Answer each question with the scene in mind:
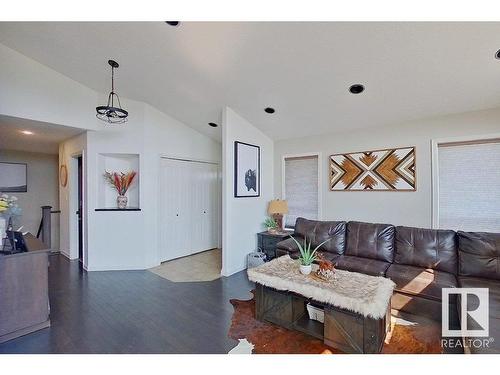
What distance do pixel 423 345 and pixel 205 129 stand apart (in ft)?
14.9

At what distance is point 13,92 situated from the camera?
11.0 feet

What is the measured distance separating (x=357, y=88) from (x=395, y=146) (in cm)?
118

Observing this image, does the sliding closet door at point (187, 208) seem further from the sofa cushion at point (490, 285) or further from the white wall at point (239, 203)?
the sofa cushion at point (490, 285)

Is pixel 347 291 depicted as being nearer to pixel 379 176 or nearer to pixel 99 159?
pixel 379 176

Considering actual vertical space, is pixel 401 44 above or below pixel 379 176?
above

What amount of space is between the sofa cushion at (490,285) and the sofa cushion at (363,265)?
716mm

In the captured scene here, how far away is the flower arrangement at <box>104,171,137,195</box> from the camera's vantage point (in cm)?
447

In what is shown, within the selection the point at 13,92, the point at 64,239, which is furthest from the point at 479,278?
the point at 64,239

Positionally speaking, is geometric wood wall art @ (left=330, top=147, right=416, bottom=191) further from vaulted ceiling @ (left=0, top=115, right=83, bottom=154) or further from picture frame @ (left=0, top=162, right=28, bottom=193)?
picture frame @ (left=0, top=162, right=28, bottom=193)

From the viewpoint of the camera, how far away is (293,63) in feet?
9.33

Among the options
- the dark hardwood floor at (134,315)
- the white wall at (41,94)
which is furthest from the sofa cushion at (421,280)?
the white wall at (41,94)

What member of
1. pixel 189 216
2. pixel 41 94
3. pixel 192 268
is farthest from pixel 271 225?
pixel 41 94

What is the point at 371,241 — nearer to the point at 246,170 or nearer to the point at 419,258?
the point at 419,258
